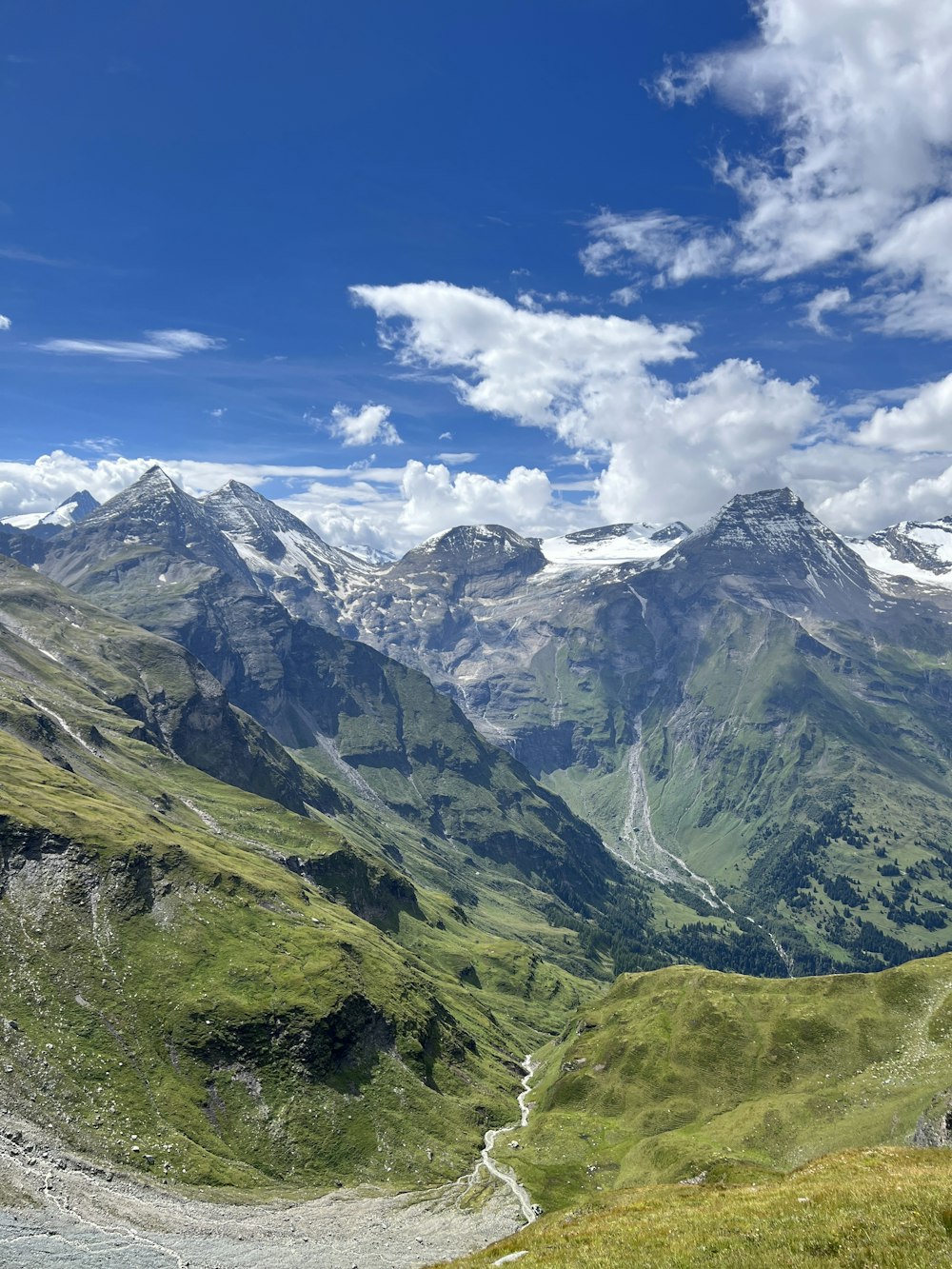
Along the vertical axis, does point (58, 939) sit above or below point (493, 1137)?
above

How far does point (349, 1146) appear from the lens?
147 m

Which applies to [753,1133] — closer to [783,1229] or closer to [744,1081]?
[744,1081]

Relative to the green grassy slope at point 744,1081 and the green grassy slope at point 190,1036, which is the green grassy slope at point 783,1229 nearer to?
the green grassy slope at point 744,1081

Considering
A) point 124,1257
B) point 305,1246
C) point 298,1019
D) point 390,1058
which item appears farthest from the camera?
point 390,1058

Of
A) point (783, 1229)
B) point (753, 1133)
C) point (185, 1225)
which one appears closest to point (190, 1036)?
point (185, 1225)

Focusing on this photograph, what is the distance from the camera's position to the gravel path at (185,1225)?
94.2 m

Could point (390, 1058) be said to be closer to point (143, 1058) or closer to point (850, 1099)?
point (143, 1058)

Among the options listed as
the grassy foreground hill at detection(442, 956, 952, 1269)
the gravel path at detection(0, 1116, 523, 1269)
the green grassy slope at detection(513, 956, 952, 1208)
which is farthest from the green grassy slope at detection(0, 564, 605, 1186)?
the grassy foreground hill at detection(442, 956, 952, 1269)

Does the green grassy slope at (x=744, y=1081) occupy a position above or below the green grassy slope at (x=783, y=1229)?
below

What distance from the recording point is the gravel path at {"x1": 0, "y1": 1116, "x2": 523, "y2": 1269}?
9425cm

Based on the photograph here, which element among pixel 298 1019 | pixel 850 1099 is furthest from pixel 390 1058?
pixel 850 1099

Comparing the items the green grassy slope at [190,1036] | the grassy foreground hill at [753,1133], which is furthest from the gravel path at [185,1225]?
the grassy foreground hill at [753,1133]

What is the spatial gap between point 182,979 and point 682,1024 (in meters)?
118

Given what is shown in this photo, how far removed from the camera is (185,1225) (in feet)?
352
